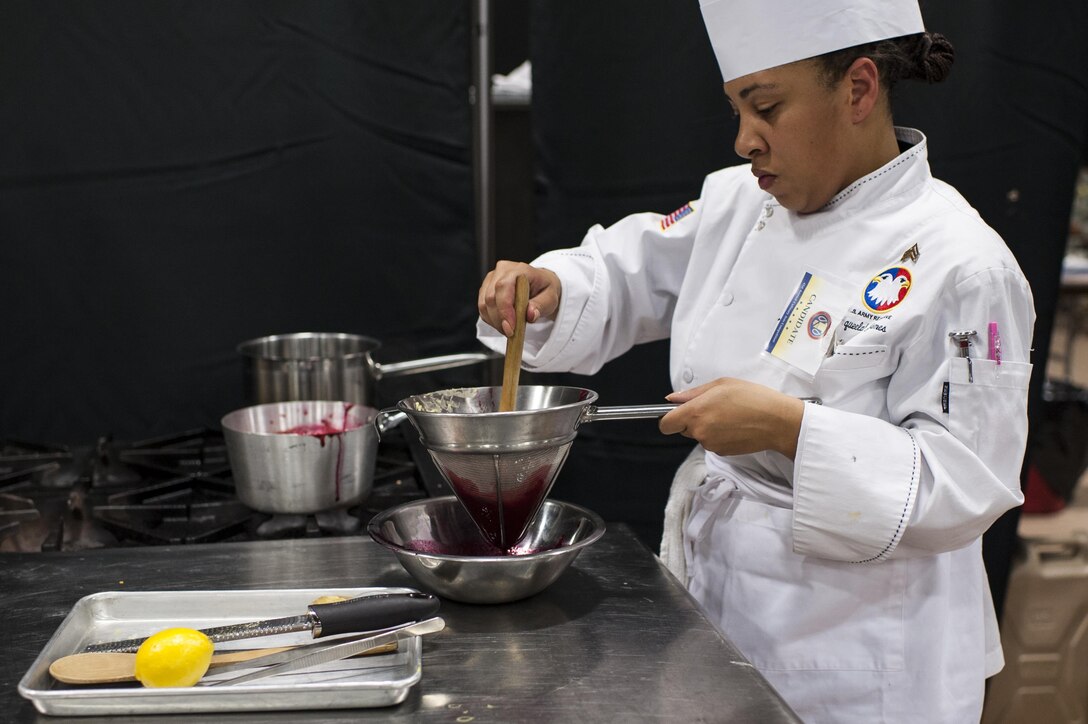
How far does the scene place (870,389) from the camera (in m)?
1.28

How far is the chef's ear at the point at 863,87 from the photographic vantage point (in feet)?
4.19

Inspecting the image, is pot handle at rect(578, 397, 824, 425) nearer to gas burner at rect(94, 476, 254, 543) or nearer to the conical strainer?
the conical strainer

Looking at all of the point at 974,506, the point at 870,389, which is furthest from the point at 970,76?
the point at 974,506

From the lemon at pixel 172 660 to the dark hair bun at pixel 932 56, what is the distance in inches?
44.6

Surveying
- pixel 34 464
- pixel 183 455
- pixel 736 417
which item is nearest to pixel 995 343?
pixel 736 417

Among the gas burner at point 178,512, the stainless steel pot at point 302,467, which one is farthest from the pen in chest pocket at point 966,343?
the gas burner at point 178,512

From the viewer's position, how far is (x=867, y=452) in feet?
3.80

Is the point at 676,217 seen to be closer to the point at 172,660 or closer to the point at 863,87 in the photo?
the point at 863,87

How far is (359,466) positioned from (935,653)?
0.89 meters

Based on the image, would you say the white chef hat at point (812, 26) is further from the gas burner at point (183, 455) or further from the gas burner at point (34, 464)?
the gas burner at point (34, 464)

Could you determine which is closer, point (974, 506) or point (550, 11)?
point (974, 506)

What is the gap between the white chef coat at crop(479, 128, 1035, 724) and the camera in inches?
45.8

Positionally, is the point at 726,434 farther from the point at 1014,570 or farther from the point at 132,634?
the point at 1014,570

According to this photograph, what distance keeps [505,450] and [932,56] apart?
79cm
